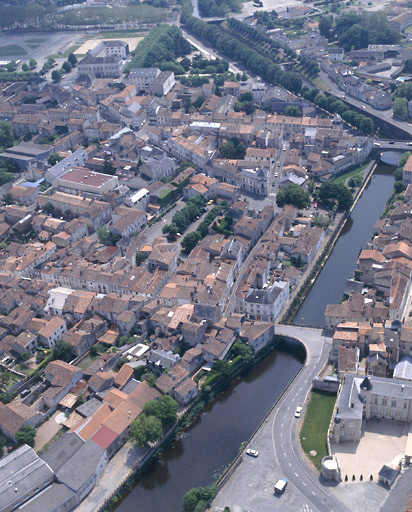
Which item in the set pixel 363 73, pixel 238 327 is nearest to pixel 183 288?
pixel 238 327

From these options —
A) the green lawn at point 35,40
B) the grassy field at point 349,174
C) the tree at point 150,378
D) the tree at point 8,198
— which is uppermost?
the green lawn at point 35,40

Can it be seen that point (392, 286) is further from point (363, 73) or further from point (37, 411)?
point (363, 73)

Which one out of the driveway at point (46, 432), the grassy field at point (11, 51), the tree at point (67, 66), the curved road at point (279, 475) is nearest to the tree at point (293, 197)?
the curved road at point (279, 475)

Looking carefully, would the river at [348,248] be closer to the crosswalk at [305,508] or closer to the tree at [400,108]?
the tree at [400,108]

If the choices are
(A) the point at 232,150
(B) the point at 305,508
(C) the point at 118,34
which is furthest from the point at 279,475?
(C) the point at 118,34

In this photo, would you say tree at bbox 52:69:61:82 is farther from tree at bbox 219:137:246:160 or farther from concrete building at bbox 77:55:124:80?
tree at bbox 219:137:246:160

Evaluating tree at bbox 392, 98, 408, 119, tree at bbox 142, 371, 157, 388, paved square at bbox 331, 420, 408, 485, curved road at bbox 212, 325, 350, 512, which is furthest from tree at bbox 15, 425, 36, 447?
tree at bbox 392, 98, 408, 119
